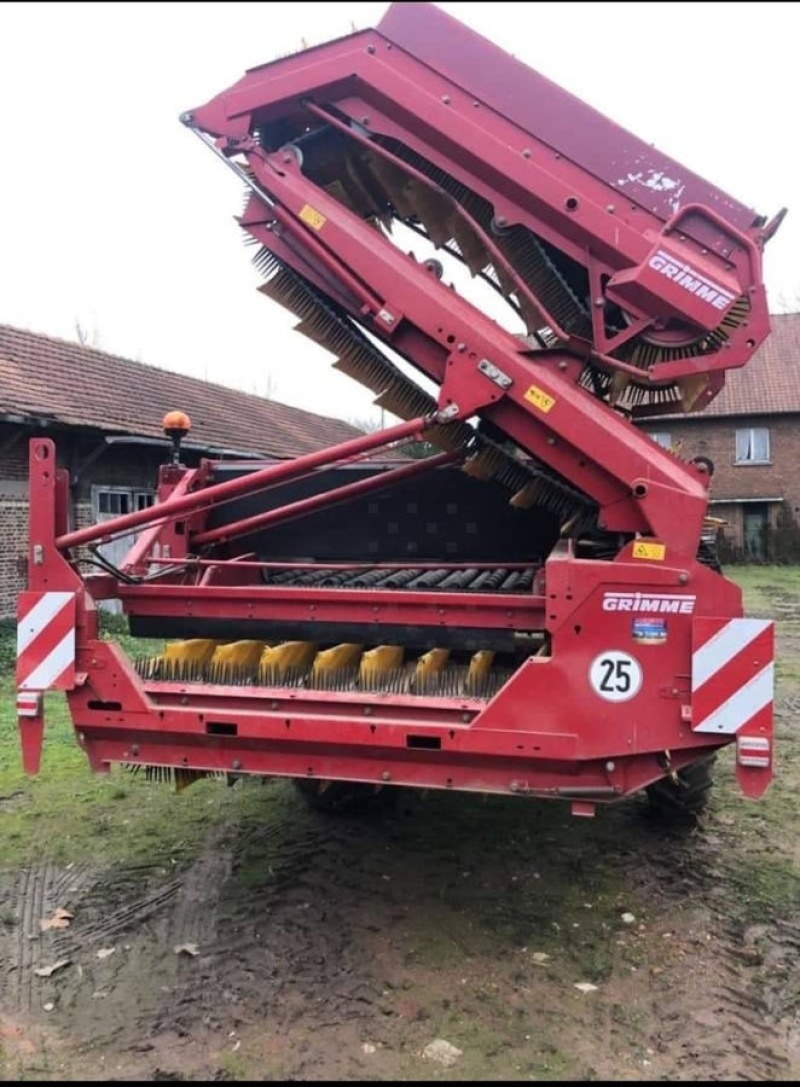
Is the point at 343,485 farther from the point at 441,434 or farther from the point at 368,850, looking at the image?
the point at 368,850

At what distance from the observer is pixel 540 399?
3102mm

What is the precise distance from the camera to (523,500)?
3.81 metres

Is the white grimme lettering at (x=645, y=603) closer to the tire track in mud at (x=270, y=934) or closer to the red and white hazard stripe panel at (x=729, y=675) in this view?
the red and white hazard stripe panel at (x=729, y=675)

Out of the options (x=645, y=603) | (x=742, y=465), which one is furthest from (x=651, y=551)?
(x=742, y=465)

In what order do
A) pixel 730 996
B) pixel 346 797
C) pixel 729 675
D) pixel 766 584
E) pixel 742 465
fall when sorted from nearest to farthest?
pixel 729 675 → pixel 730 996 → pixel 346 797 → pixel 766 584 → pixel 742 465

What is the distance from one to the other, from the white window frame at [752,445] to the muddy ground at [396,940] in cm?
2377

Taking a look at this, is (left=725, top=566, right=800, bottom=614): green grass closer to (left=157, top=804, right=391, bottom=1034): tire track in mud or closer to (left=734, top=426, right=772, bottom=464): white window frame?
(left=734, top=426, right=772, bottom=464): white window frame

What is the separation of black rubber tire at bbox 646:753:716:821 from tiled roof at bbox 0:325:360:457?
8.81 m

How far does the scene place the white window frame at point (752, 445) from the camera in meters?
26.7

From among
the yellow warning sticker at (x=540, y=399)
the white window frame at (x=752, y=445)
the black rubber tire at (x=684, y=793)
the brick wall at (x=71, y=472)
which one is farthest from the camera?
the white window frame at (x=752, y=445)

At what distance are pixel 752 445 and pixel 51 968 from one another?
2693cm

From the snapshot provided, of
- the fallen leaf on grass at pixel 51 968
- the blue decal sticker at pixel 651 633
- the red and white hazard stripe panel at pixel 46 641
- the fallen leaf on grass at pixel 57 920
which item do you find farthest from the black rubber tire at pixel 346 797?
the blue decal sticker at pixel 651 633

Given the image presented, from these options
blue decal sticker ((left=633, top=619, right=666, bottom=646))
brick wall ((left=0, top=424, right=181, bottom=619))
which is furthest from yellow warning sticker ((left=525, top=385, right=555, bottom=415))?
brick wall ((left=0, top=424, right=181, bottom=619))

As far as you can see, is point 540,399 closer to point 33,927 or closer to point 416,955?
point 416,955
